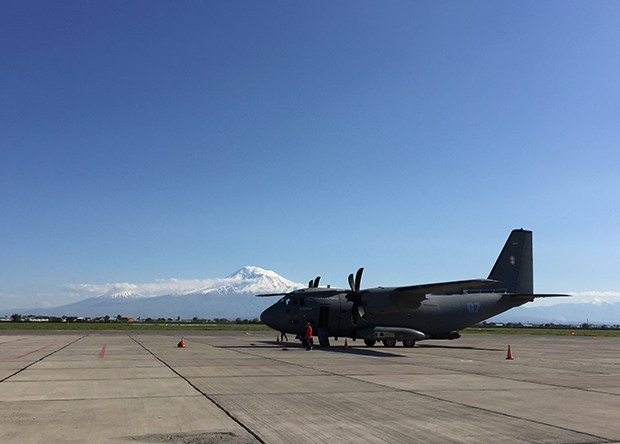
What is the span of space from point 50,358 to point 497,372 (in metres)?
18.9

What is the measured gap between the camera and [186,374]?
643 inches

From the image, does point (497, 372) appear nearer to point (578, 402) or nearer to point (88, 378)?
point (578, 402)

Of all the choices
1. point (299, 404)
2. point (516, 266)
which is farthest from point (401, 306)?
point (299, 404)

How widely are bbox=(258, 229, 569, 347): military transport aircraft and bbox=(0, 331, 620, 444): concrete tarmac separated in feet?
32.5

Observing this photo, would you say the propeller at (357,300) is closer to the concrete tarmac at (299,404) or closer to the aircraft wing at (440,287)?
the aircraft wing at (440,287)

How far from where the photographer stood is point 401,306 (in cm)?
2967

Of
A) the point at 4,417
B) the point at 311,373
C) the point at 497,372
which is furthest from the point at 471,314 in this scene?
the point at 4,417

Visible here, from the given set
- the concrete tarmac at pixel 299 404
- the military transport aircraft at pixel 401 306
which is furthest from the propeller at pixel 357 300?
the concrete tarmac at pixel 299 404

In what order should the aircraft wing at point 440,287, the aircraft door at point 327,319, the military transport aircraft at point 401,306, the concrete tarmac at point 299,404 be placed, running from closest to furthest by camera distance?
the concrete tarmac at point 299,404 → the aircraft wing at point 440,287 → the military transport aircraft at point 401,306 → the aircraft door at point 327,319

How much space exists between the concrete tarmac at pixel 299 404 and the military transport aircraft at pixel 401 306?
9.91m

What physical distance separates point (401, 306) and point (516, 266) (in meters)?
12.5

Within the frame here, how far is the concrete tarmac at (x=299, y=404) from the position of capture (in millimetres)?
8266

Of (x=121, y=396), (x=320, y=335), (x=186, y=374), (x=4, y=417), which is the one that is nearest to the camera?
(x=4, y=417)

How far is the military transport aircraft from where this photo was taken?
96.8ft
